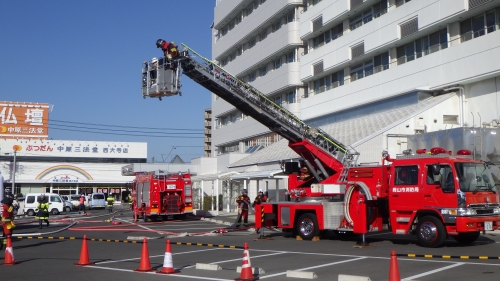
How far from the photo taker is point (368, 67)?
3569 centimetres

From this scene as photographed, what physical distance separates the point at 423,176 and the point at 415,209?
97 cm

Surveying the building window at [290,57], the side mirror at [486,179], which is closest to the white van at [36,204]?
the building window at [290,57]

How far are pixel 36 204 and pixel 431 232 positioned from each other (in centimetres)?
3571

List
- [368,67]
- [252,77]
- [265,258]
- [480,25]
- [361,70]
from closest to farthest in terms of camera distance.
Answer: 1. [265,258]
2. [480,25]
3. [368,67]
4. [361,70]
5. [252,77]

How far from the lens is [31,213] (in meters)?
44.5

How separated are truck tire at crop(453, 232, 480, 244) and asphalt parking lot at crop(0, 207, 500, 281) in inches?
10.8

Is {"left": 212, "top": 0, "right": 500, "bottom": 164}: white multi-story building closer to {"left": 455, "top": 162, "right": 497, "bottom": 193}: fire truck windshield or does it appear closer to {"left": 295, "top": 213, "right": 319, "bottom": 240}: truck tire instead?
{"left": 295, "top": 213, "right": 319, "bottom": 240}: truck tire

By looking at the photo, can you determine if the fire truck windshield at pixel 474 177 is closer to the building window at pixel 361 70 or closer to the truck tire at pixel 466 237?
the truck tire at pixel 466 237

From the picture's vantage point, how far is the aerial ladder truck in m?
16.0

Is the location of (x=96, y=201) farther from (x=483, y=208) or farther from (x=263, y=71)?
(x=483, y=208)

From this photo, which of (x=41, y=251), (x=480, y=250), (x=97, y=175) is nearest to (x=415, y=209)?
(x=480, y=250)

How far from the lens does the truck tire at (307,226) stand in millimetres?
19078

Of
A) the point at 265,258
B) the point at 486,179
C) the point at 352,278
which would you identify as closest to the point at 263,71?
the point at 486,179

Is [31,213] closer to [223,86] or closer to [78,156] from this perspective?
[78,156]
